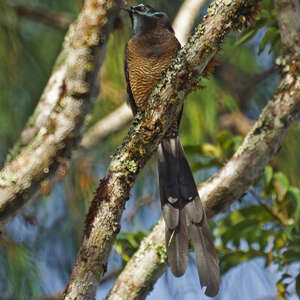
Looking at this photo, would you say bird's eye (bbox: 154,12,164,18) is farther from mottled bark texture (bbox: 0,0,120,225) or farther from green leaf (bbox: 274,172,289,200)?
green leaf (bbox: 274,172,289,200)

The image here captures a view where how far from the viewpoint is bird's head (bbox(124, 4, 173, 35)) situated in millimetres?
2801

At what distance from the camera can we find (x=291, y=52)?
2113 mm

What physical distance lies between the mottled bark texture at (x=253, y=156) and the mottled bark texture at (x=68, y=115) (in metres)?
0.45

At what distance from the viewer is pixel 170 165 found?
250 cm

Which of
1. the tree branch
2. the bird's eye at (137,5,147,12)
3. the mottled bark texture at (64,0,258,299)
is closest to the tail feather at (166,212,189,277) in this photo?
the mottled bark texture at (64,0,258,299)

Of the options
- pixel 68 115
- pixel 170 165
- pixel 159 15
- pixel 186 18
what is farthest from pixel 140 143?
pixel 159 15

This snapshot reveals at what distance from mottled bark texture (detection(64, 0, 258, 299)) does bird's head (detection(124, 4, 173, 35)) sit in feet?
3.67

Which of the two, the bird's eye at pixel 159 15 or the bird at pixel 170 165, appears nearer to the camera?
the bird at pixel 170 165

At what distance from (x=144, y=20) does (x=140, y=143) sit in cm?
126

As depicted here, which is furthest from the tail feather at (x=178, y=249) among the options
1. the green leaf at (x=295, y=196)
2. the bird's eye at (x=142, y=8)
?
the bird's eye at (x=142, y=8)

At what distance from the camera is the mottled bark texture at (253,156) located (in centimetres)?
202

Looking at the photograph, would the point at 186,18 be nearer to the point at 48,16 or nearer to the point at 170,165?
the point at 170,165

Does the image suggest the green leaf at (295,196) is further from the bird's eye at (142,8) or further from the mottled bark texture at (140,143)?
the bird's eye at (142,8)

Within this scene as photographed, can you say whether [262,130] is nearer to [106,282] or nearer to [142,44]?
[142,44]
